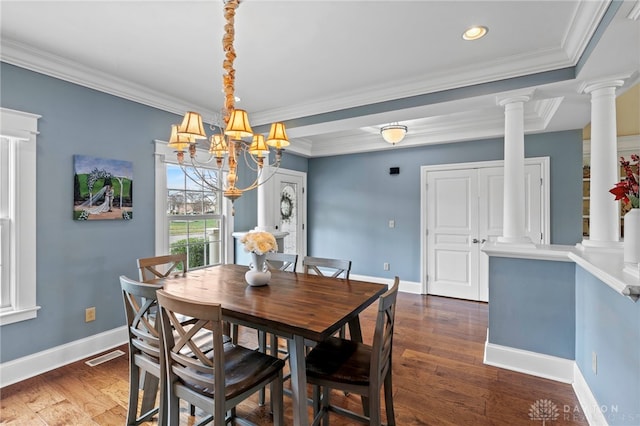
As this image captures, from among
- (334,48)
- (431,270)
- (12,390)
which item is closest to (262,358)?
(12,390)

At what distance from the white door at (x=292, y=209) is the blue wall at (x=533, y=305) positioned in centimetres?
353

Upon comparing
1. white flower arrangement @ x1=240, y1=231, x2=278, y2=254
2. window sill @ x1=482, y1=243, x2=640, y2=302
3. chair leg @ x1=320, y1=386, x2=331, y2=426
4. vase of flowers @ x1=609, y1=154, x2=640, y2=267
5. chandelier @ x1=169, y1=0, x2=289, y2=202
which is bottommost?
chair leg @ x1=320, y1=386, x2=331, y2=426

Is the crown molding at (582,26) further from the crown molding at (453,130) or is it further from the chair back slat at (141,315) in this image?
the chair back slat at (141,315)

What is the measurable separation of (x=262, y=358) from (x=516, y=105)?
2.89 metres

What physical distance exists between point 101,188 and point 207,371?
7.79 feet

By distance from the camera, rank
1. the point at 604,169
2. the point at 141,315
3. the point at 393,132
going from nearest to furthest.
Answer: the point at 141,315
the point at 604,169
the point at 393,132

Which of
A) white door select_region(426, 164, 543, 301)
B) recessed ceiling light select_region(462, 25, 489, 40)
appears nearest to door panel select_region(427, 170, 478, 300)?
white door select_region(426, 164, 543, 301)

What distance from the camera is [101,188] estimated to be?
2.88 metres

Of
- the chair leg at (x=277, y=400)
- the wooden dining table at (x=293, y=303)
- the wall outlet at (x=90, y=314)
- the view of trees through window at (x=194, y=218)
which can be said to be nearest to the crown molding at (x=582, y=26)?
the wooden dining table at (x=293, y=303)

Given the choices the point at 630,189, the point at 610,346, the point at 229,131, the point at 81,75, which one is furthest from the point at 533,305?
the point at 81,75

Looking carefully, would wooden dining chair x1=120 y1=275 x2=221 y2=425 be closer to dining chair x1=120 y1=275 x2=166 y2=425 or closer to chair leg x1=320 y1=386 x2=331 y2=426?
dining chair x1=120 y1=275 x2=166 y2=425

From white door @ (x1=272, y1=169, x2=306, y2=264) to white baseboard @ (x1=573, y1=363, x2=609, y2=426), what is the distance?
410 cm

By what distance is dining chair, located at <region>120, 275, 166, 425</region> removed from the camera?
165 cm

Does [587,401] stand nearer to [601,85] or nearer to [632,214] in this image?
[632,214]
